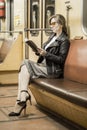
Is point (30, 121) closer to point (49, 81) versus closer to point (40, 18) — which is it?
point (49, 81)

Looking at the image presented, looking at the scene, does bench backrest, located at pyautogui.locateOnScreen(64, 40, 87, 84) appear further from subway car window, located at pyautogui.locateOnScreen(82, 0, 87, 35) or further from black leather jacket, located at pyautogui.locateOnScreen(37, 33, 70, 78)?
subway car window, located at pyautogui.locateOnScreen(82, 0, 87, 35)

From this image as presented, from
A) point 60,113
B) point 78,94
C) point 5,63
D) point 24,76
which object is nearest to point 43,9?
point 5,63

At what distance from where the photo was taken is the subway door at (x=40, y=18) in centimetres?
534

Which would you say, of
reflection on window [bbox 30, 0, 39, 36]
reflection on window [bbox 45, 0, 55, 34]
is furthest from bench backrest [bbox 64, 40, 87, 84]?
reflection on window [bbox 30, 0, 39, 36]

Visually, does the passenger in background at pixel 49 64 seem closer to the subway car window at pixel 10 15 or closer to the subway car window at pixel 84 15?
the subway car window at pixel 84 15

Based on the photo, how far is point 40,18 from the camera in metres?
5.66

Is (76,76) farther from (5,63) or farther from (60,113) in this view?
(5,63)

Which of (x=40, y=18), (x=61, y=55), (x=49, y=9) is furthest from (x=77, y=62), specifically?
(x=40, y=18)

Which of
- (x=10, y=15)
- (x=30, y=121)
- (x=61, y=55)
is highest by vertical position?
(x=10, y=15)

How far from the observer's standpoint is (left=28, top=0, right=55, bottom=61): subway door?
5.34 meters

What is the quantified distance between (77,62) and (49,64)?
43cm

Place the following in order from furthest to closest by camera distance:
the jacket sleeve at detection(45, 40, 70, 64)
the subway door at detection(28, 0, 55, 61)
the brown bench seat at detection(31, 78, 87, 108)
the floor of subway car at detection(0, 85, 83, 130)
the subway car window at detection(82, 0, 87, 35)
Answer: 1. the subway door at detection(28, 0, 55, 61)
2. the subway car window at detection(82, 0, 87, 35)
3. the jacket sleeve at detection(45, 40, 70, 64)
4. the floor of subway car at detection(0, 85, 83, 130)
5. the brown bench seat at detection(31, 78, 87, 108)

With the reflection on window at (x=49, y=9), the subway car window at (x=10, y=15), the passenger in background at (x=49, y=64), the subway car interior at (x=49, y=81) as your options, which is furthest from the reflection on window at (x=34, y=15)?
the passenger in background at (x=49, y=64)

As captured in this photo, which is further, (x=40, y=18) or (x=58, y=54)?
(x=40, y=18)
